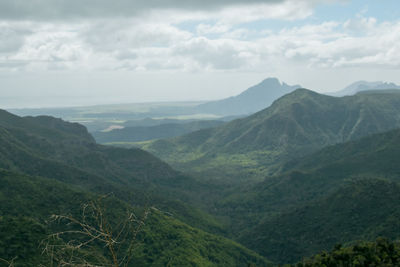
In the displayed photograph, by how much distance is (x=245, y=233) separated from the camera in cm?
14612

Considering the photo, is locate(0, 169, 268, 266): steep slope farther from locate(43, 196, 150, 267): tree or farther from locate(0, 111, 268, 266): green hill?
locate(43, 196, 150, 267): tree

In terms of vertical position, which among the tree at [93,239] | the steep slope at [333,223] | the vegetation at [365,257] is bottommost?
the steep slope at [333,223]

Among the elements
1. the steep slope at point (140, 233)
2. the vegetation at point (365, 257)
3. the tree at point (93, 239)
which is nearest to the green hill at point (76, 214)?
the steep slope at point (140, 233)

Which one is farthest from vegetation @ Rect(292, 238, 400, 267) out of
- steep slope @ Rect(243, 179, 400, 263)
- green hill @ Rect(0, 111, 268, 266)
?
steep slope @ Rect(243, 179, 400, 263)

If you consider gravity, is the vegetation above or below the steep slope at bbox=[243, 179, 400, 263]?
A: above

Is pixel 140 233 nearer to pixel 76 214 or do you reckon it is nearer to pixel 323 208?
pixel 76 214

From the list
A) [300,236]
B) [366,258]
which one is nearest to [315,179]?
[300,236]

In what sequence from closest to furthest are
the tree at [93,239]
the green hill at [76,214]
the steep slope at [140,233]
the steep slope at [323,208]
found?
the tree at [93,239] → the green hill at [76,214] → the steep slope at [140,233] → the steep slope at [323,208]

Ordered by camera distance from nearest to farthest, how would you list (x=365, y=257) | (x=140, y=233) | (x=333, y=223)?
(x=365, y=257) < (x=140, y=233) < (x=333, y=223)

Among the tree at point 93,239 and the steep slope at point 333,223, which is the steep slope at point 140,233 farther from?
the tree at point 93,239

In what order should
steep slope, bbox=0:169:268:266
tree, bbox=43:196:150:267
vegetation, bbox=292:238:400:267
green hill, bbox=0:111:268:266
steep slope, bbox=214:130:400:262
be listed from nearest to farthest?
tree, bbox=43:196:150:267 < vegetation, bbox=292:238:400:267 < green hill, bbox=0:111:268:266 < steep slope, bbox=0:169:268:266 < steep slope, bbox=214:130:400:262

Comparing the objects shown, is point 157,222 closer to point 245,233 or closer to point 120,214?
point 120,214

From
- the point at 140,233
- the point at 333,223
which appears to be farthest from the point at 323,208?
the point at 140,233

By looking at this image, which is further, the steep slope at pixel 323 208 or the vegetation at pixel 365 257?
the steep slope at pixel 323 208
